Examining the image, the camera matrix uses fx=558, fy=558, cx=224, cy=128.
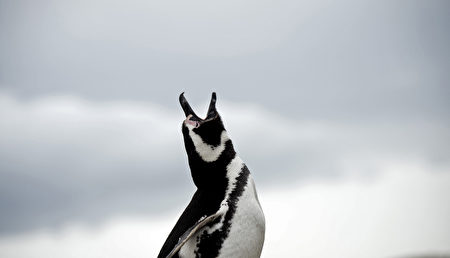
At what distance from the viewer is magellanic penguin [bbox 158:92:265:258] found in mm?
4891

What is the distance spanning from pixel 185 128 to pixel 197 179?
507mm

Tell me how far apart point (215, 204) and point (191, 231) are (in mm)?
385

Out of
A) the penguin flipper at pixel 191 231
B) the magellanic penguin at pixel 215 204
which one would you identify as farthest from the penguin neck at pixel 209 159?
the penguin flipper at pixel 191 231

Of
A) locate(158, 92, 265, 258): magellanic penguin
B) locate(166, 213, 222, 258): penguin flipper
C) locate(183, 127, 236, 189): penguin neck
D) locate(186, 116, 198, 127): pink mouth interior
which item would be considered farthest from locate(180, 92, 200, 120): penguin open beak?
locate(166, 213, 222, 258): penguin flipper

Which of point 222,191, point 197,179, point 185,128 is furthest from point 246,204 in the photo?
point 185,128

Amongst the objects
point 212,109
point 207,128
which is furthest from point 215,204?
point 212,109

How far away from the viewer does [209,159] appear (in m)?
5.30

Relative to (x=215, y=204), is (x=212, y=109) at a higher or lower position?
higher

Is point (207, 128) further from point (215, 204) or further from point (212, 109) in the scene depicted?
point (215, 204)

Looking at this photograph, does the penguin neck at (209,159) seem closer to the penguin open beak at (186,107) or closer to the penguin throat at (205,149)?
the penguin throat at (205,149)

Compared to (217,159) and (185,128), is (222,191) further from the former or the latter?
(185,128)

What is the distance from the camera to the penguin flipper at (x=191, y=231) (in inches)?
187

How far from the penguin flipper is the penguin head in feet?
2.44

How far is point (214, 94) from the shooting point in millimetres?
5520
